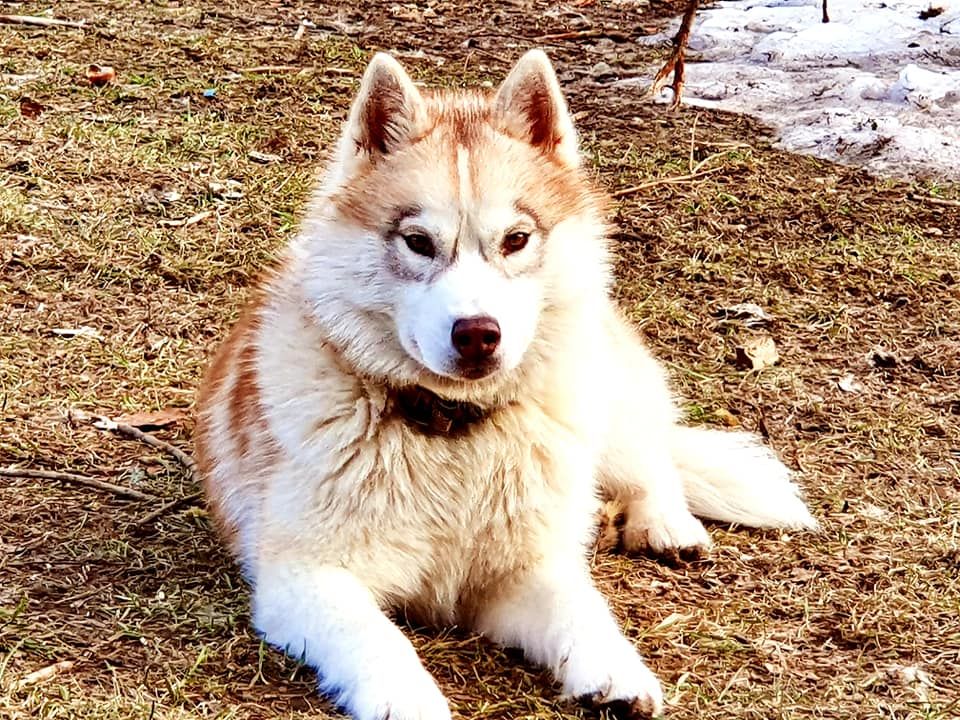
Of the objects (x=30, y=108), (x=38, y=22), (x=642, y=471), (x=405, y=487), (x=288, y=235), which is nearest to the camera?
(x=405, y=487)

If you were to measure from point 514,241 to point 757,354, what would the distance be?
2.39m

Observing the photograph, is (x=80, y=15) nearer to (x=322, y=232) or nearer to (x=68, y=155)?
(x=68, y=155)

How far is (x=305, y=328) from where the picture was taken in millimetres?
3518

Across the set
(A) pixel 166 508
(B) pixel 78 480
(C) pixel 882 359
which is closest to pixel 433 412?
(A) pixel 166 508

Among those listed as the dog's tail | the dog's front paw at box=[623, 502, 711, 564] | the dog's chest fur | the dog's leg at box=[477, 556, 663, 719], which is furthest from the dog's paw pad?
the dog's tail

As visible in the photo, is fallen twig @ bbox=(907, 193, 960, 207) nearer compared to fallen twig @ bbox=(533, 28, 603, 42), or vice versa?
fallen twig @ bbox=(907, 193, 960, 207)

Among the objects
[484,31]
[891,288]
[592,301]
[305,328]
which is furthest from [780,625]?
[484,31]

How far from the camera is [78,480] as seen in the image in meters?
4.20

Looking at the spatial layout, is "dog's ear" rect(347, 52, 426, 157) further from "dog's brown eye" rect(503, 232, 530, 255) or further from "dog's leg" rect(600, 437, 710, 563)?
"dog's leg" rect(600, 437, 710, 563)

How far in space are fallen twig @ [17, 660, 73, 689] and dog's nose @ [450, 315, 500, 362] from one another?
122cm

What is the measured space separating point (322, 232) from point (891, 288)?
3369mm

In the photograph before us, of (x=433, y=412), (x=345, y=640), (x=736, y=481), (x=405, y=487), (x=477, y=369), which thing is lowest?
(x=736, y=481)

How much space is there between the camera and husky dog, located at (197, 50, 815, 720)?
3170mm

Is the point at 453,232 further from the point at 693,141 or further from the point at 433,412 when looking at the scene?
the point at 693,141
